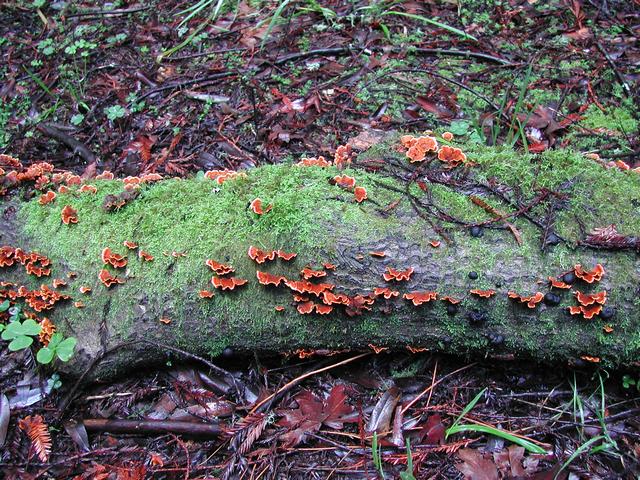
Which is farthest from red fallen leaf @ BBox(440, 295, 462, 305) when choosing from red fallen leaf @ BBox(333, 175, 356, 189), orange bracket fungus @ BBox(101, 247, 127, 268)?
orange bracket fungus @ BBox(101, 247, 127, 268)

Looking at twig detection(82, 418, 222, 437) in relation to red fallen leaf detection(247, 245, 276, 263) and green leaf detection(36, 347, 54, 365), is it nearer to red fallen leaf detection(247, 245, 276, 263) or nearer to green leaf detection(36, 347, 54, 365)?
green leaf detection(36, 347, 54, 365)

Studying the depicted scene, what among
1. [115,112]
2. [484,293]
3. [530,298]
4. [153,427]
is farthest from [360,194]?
[115,112]

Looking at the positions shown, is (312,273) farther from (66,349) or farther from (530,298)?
(66,349)

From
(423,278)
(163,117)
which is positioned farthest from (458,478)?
(163,117)

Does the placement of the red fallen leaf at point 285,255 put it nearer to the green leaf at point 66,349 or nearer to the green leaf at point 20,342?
the green leaf at point 66,349

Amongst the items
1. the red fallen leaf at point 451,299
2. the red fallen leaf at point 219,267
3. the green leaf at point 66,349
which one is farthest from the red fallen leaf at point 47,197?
the red fallen leaf at point 451,299

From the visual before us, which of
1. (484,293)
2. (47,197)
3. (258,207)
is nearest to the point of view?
(484,293)
